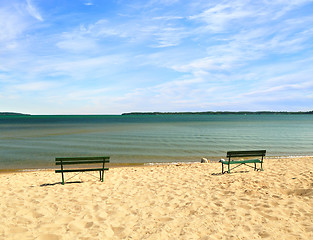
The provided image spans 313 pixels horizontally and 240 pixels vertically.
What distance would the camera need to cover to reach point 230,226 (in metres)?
5.22

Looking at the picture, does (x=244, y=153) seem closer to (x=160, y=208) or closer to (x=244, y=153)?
(x=244, y=153)

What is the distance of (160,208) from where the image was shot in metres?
6.38

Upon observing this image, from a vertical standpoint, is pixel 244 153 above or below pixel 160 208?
above

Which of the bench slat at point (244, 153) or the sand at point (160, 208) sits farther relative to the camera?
the bench slat at point (244, 153)

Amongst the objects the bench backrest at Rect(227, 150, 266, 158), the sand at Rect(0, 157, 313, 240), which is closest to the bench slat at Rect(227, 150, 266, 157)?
the bench backrest at Rect(227, 150, 266, 158)

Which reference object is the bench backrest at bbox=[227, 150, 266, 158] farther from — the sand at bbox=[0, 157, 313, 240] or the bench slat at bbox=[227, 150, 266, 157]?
the sand at bbox=[0, 157, 313, 240]

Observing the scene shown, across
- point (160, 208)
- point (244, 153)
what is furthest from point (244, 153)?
point (160, 208)

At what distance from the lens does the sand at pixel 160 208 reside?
5.00 meters

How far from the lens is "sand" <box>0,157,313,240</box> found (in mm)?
5004

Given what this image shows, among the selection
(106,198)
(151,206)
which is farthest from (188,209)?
(106,198)

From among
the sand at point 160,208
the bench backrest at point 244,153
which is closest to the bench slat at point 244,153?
the bench backrest at point 244,153

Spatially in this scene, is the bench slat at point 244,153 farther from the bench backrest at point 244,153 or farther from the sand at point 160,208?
the sand at point 160,208

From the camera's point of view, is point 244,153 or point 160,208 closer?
point 160,208

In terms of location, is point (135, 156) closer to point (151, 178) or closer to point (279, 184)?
point (151, 178)
